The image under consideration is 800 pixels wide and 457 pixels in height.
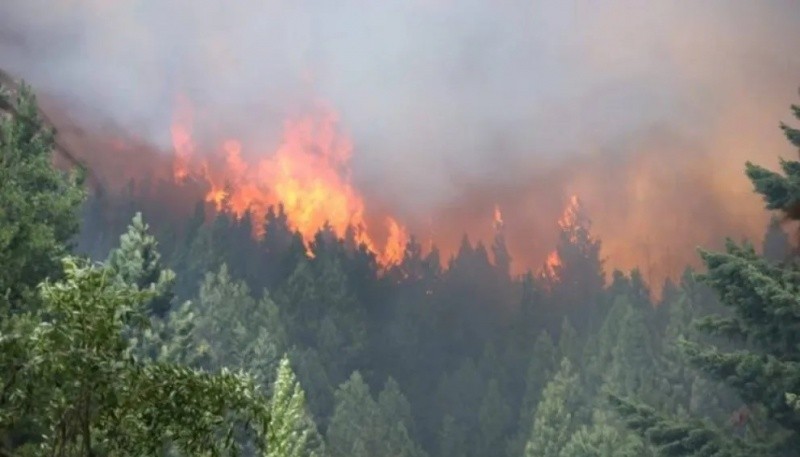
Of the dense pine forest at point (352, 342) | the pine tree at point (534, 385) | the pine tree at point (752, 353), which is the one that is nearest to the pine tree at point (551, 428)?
the dense pine forest at point (352, 342)

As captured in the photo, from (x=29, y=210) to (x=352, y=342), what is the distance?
64.6m

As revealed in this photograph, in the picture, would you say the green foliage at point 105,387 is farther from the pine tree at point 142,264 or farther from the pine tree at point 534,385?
the pine tree at point 534,385

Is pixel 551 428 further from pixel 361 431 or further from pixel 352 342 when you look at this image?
pixel 352 342

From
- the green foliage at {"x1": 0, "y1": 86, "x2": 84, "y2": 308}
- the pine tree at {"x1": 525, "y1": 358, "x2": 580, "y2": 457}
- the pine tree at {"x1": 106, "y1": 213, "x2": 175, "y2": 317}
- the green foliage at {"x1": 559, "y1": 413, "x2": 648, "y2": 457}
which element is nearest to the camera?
the green foliage at {"x1": 0, "y1": 86, "x2": 84, "y2": 308}

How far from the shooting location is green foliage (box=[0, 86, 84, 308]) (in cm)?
1622

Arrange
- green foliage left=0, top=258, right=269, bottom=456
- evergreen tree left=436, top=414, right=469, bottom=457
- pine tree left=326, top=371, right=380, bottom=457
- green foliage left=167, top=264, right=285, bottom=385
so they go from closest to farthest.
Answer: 1. green foliage left=0, top=258, right=269, bottom=456
2. green foliage left=167, top=264, right=285, bottom=385
3. pine tree left=326, top=371, right=380, bottom=457
4. evergreen tree left=436, top=414, right=469, bottom=457

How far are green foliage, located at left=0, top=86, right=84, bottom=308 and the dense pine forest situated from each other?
0.07 m

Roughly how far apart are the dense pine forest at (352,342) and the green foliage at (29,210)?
0.07 metres

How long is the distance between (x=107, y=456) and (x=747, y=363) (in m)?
16.7

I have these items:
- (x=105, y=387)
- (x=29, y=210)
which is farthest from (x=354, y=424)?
(x=105, y=387)

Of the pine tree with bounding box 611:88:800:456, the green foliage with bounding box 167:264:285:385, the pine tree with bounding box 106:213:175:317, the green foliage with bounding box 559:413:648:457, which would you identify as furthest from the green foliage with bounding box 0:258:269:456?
the green foliage with bounding box 559:413:648:457

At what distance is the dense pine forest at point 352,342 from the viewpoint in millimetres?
5441

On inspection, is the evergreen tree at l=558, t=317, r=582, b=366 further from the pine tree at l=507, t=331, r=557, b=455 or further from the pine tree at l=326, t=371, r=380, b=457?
the pine tree at l=326, t=371, r=380, b=457

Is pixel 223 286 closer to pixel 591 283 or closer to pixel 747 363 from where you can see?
pixel 747 363
